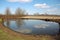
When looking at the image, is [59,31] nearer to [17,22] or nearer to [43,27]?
[43,27]

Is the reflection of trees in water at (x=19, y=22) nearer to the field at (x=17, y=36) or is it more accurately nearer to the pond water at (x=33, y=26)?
the pond water at (x=33, y=26)

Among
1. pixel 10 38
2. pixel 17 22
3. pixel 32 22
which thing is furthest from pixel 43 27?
pixel 10 38

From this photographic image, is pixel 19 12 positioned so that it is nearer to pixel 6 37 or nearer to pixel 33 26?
pixel 33 26

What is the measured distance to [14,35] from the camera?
2.59 meters

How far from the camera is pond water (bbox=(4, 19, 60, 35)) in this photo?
2.86 meters

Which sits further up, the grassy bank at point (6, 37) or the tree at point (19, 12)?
the tree at point (19, 12)

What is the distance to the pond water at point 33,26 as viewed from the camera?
2862 mm

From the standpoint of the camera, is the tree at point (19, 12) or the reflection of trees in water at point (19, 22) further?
the reflection of trees in water at point (19, 22)

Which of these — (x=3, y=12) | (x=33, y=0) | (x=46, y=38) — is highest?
(x=33, y=0)

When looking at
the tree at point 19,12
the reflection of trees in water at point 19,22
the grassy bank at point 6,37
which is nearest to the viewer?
the grassy bank at point 6,37

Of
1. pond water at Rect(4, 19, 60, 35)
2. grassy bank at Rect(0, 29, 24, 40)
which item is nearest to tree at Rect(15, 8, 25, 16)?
pond water at Rect(4, 19, 60, 35)

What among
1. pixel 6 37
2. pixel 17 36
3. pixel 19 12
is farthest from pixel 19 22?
pixel 6 37

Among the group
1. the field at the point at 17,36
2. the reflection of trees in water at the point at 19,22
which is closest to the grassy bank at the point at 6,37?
the field at the point at 17,36

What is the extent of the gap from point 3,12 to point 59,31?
161 centimetres
